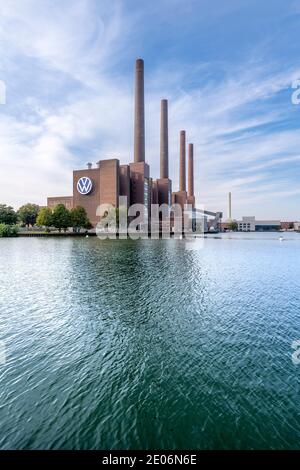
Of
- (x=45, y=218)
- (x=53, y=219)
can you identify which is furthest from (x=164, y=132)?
(x=45, y=218)

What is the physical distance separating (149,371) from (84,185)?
105m

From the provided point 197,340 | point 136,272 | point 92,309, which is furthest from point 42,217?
point 197,340

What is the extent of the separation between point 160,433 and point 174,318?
7.09 meters

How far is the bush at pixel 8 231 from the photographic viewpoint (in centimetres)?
→ 8194

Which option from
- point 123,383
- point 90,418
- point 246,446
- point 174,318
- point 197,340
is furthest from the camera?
point 174,318

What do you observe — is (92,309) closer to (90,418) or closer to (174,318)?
(174,318)

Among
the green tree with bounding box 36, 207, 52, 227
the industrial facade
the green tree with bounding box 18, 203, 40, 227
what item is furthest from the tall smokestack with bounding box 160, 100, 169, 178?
the green tree with bounding box 18, 203, 40, 227

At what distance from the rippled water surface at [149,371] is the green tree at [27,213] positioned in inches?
4385

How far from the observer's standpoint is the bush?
81.9 metres

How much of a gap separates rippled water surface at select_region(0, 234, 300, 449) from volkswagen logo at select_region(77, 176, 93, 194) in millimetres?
92800

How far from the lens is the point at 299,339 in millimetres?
10469

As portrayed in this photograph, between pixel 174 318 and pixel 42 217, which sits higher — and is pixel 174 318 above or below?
below

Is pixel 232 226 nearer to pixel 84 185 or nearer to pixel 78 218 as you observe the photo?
pixel 84 185
